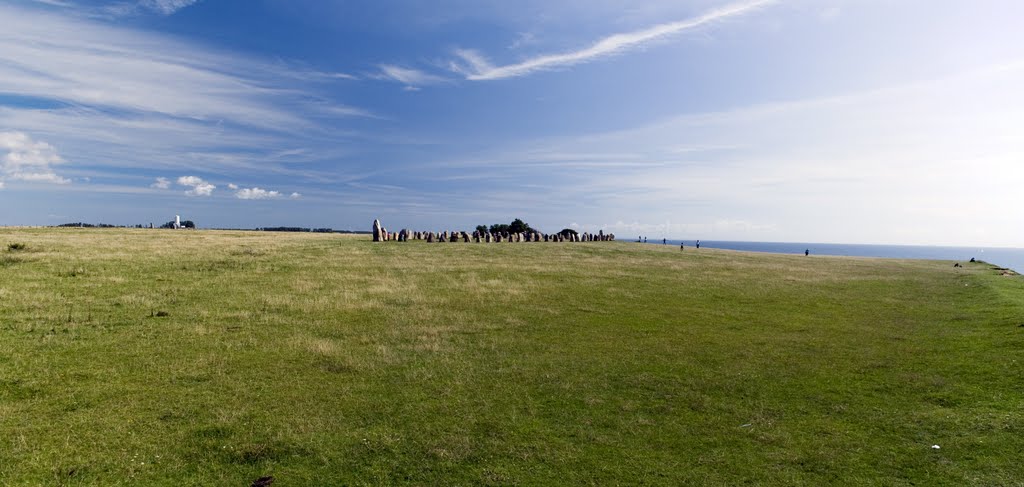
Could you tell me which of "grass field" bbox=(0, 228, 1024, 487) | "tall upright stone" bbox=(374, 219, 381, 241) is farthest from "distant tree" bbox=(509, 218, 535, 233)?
"grass field" bbox=(0, 228, 1024, 487)

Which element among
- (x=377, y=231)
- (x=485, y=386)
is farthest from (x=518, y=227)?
(x=485, y=386)

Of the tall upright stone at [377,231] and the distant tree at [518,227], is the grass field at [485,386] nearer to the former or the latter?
the tall upright stone at [377,231]

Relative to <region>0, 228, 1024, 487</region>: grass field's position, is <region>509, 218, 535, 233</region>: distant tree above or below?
above

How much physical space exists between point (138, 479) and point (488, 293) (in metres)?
19.8

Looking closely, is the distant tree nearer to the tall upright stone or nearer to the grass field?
the tall upright stone

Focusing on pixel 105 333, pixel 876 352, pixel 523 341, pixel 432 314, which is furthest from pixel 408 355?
pixel 876 352

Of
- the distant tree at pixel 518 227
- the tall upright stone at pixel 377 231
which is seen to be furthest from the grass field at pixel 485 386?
the distant tree at pixel 518 227

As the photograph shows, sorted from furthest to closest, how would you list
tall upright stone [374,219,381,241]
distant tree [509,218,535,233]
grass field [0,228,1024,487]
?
1. distant tree [509,218,535,233]
2. tall upright stone [374,219,381,241]
3. grass field [0,228,1024,487]

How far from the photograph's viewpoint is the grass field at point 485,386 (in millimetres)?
8977

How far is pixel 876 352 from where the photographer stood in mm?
16984

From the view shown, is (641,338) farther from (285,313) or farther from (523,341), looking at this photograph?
(285,313)

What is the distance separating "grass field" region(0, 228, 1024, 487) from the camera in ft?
29.5

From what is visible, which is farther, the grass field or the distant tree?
the distant tree

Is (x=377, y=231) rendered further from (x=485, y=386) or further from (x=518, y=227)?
(x=485, y=386)
